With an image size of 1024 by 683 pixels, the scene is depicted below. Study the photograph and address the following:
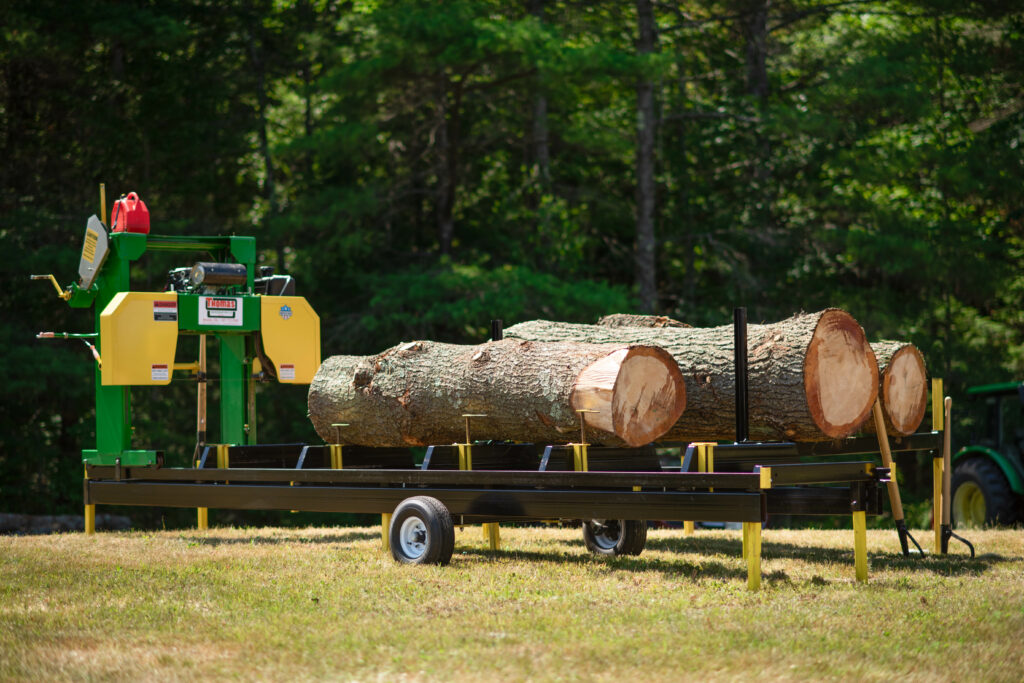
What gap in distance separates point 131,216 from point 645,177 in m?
12.4

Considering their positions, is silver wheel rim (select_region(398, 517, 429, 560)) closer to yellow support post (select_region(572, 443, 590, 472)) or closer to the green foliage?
yellow support post (select_region(572, 443, 590, 472))

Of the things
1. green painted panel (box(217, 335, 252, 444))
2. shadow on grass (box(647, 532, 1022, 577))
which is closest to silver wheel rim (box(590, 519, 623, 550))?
shadow on grass (box(647, 532, 1022, 577))

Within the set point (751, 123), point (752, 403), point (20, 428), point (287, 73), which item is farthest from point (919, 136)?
point (20, 428)

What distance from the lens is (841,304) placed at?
21891mm

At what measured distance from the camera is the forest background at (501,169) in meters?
19.4

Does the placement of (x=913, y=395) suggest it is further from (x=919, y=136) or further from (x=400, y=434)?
(x=919, y=136)

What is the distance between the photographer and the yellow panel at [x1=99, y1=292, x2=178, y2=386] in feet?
33.4

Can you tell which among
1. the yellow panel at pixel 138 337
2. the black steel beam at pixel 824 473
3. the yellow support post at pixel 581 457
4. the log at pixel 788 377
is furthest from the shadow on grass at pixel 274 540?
the black steel beam at pixel 824 473

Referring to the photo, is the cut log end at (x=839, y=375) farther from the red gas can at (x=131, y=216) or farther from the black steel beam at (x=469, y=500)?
the red gas can at (x=131, y=216)

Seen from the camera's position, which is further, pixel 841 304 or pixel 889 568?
pixel 841 304

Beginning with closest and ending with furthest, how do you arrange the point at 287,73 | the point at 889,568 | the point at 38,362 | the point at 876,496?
the point at 876,496, the point at 889,568, the point at 38,362, the point at 287,73

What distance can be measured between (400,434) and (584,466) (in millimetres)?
2247

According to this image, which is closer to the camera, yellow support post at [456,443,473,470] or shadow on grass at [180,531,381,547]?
yellow support post at [456,443,473,470]

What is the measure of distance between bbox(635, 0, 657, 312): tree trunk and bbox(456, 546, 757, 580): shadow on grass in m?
11.7
